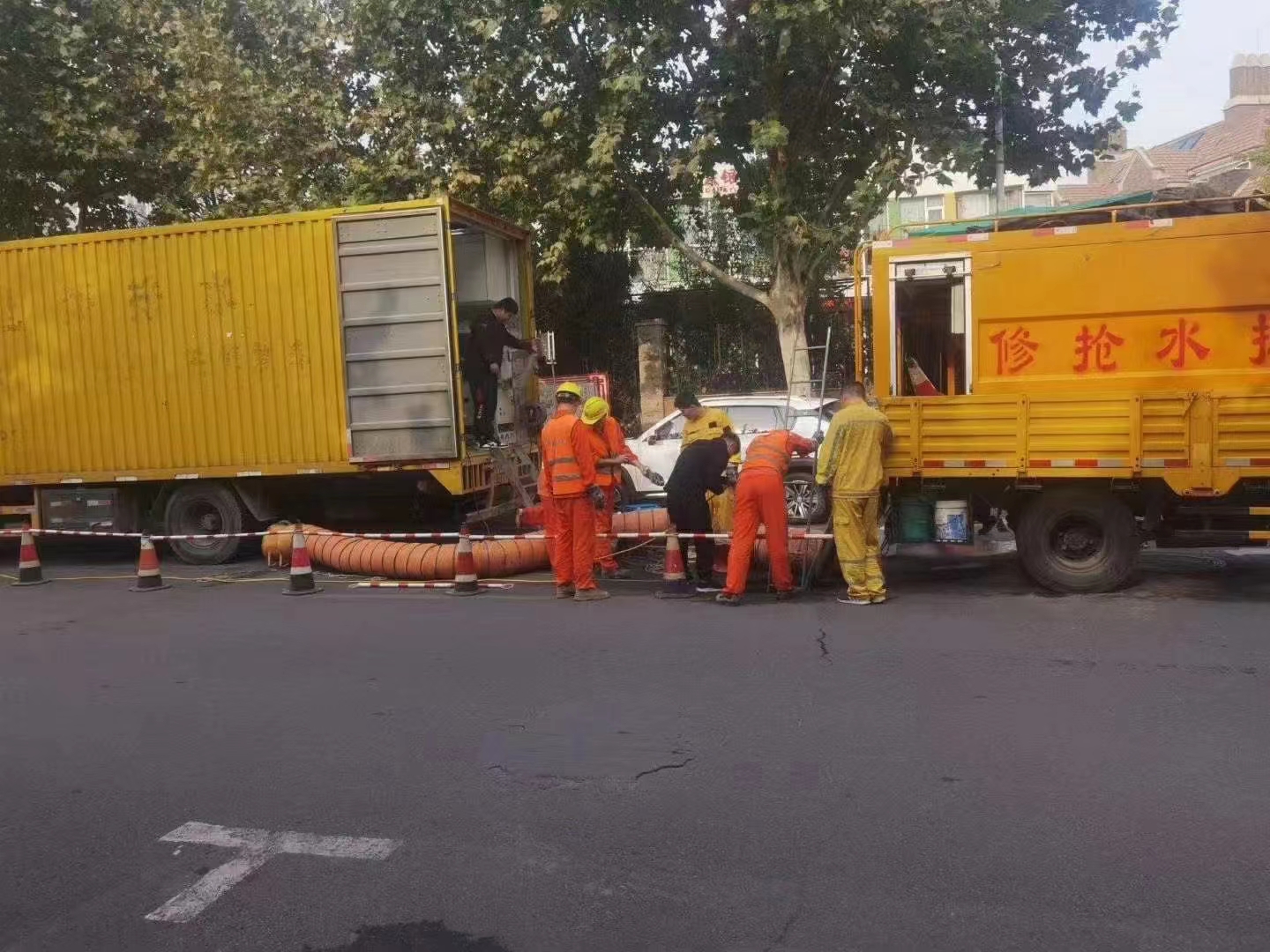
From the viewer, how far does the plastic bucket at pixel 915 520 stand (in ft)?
29.6

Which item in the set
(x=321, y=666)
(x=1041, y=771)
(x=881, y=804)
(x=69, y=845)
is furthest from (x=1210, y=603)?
(x=69, y=845)

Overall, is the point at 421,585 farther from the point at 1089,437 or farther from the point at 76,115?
the point at 76,115

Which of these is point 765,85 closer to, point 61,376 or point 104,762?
point 61,376

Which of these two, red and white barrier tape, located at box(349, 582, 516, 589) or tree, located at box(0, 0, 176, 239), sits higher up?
tree, located at box(0, 0, 176, 239)

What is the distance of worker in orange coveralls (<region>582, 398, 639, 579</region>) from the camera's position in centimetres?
955

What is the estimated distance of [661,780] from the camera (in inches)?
190

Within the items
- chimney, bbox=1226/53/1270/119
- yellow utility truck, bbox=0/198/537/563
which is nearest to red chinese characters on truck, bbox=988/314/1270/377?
yellow utility truck, bbox=0/198/537/563

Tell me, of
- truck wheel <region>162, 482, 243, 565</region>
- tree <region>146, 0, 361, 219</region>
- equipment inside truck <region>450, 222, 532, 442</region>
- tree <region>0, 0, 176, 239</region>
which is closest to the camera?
truck wheel <region>162, 482, 243, 565</region>

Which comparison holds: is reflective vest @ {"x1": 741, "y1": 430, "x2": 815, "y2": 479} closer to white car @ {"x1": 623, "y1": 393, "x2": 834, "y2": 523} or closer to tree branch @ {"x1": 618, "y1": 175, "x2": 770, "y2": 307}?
white car @ {"x1": 623, "y1": 393, "x2": 834, "y2": 523}

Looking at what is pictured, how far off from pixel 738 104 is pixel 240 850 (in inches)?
503

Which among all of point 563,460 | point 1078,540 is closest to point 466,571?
point 563,460

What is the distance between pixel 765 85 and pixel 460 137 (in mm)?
4279

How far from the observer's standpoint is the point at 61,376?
37.7 ft

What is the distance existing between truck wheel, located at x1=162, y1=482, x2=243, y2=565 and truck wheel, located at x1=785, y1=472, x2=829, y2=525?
5695 millimetres
